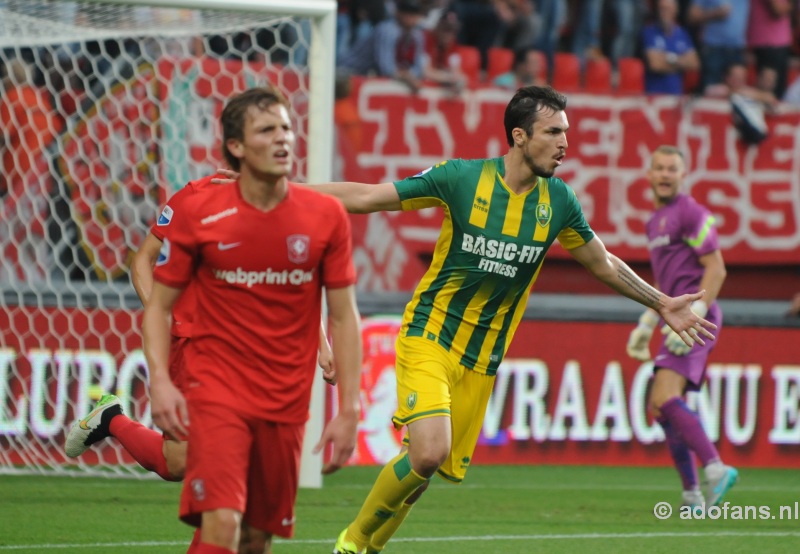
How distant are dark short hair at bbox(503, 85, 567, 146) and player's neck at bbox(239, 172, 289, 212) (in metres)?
1.94

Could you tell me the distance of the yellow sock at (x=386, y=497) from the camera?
585 cm

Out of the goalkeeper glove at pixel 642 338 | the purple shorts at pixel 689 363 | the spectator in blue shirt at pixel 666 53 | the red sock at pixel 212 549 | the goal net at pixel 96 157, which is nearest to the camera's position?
the red sock at pixel 212 549

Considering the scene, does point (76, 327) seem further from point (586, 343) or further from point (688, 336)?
point (688, 336)

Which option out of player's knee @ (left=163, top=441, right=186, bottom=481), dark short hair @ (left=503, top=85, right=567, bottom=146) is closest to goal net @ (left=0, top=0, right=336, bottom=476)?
dark short hair @ (left=503, top=85, right=567, bottom=146)

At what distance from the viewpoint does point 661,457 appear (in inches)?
441

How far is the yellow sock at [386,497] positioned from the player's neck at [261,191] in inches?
68.9

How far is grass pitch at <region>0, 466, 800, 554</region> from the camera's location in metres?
6.94

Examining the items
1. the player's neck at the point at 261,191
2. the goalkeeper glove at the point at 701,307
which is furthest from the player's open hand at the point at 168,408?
the goalkeeper glove at the point at 701,307

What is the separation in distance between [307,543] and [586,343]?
4.67 meters

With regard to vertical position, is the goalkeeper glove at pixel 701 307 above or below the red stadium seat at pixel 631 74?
below

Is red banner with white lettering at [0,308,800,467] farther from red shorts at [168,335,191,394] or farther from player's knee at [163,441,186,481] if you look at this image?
red shorts at [168,335,191,394]

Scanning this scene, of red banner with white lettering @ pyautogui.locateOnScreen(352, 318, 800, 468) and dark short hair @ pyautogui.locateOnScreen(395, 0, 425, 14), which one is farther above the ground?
dark short hair @ pyautogui.locateOnScreen(395, 0, 425, 14)

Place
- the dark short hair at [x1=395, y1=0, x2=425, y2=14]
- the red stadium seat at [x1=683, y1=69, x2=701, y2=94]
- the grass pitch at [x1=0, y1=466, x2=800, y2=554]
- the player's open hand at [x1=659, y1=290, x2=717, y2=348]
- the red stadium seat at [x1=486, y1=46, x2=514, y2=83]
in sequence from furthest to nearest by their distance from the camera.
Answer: the red stadium seat at [x1=683, y1=69, x2=701, y2=94] → the red stadium seat at [x1=486, y1=46, x2=514, y2=83] → the dark short hair at [x1=395, y1=0, x2=425, y2=14] → the grass pitch at [x1=0, y1=466, x2=800, y2=554] → the player's open hand at [x1=659, y1=290, x2=717, y2=348]

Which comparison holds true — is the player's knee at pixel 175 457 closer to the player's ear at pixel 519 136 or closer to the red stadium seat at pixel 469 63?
the player's ear at pixel 519 136
